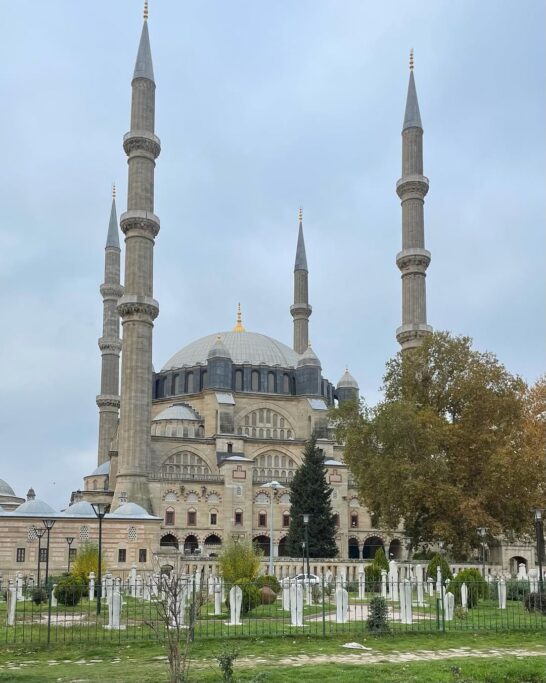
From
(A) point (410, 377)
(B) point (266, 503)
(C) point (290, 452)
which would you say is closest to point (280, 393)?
(C) point (290, 452)

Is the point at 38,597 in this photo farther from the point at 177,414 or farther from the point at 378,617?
the point at 177,414

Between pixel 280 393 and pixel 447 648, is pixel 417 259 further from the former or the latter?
pixel 447 648

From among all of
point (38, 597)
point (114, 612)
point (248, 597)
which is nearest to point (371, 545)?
point (38, 597)

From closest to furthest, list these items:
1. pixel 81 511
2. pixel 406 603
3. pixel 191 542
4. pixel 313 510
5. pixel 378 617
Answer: pixel 378 617
pixel 406 603
pixel 81 511
pixel 313 510
pixel 191 542

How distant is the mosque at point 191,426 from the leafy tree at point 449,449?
10497mm

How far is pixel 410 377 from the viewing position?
112 feet

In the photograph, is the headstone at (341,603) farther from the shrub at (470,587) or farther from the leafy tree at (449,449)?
the leafy tree at (449,449)

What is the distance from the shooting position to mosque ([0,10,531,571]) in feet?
129

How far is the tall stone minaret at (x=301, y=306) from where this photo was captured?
66.8 m

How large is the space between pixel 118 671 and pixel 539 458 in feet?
79.3

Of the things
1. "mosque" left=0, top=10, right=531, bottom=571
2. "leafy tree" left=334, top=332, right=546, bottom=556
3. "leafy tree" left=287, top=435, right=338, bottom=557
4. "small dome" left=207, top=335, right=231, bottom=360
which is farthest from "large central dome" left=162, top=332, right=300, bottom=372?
"leafy tree" left=334, top=332, right=546, bottom=556

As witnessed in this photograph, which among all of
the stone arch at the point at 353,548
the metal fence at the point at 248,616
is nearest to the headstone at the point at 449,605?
the metal fence at the point at 248,616

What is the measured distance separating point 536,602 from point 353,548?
34.0 m

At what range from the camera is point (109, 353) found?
59594 millimetres
